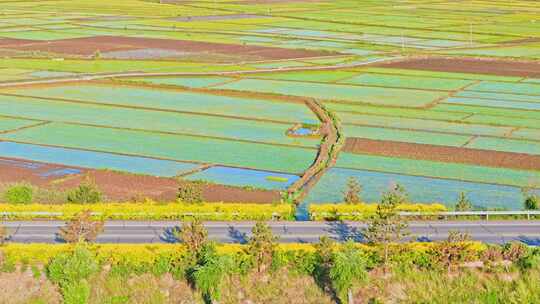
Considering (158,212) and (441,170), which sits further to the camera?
(441,170)

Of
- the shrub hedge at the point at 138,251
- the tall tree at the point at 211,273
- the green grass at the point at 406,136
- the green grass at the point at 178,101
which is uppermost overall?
the green grass at the point at 178,101

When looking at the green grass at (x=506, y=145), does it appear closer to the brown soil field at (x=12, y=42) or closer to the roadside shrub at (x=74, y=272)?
the roadside shrub at (x=74, y=272)

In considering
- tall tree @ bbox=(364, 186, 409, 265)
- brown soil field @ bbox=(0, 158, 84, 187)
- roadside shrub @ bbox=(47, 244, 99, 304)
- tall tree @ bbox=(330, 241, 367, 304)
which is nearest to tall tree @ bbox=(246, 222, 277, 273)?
tall tree @ bbox=(330, 241, 367, 304)

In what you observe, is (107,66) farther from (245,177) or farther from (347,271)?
(347,271)

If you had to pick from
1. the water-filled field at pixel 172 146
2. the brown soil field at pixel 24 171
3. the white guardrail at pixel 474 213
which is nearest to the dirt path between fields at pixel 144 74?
the water-filled field at pixel 172 146

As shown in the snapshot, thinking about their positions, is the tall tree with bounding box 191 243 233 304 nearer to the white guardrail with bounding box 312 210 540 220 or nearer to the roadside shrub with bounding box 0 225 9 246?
the white guardrail with bounding box 312 210 540 220

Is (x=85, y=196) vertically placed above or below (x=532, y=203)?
below

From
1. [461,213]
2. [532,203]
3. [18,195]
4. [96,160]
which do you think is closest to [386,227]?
[461,213]
